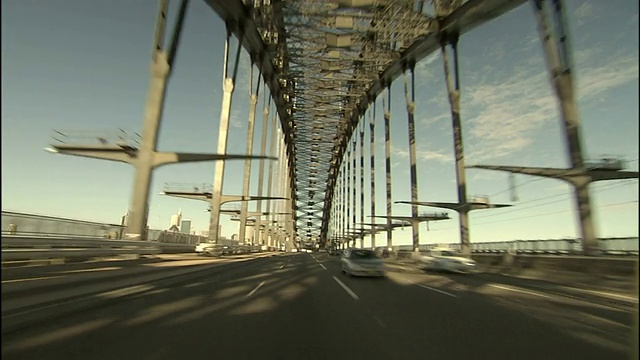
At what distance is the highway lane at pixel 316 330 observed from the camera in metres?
4.75

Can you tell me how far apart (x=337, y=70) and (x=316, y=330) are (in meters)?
53.5

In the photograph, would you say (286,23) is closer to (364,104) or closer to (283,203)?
(364,104)

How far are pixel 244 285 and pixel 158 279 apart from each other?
2.75 m

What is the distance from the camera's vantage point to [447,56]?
43.9 meters

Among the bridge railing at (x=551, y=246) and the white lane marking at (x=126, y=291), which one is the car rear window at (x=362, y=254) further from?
the bridge railing at (x=551, y=246)

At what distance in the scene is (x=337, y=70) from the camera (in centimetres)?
5616

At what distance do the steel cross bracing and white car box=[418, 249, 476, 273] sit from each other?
2577cm

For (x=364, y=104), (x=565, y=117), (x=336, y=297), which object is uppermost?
(x=364, y=104)

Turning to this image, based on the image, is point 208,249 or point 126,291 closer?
point 126,291

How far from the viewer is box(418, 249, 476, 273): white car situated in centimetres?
2109

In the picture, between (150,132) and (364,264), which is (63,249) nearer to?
(150,132)

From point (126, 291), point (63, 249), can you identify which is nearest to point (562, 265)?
point (126, 291)

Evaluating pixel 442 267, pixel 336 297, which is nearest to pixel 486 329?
pixel 336 297

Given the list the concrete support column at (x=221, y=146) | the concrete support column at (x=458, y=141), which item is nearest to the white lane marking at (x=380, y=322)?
the concrete support column at (x=221, y=146)
